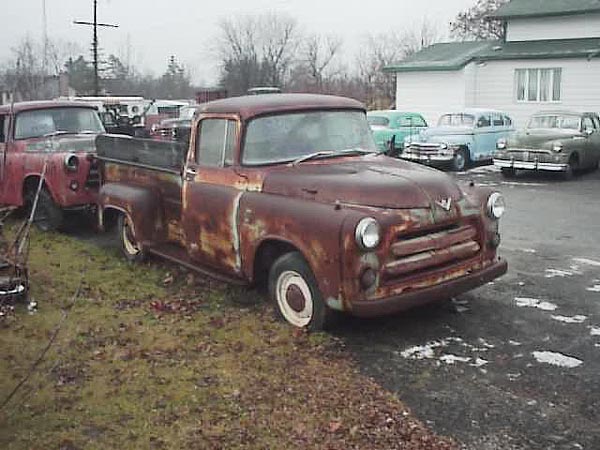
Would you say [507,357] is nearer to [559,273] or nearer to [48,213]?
[559,273]

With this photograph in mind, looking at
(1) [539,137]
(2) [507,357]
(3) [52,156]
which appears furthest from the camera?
(1) [539,137]

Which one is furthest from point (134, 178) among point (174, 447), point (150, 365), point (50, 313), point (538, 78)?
point (538, 78)

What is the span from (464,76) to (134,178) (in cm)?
1872

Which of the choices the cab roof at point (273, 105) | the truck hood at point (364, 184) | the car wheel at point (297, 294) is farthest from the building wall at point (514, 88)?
the car wheel at point (297, 294)

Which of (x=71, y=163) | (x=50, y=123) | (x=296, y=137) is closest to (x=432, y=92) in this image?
(x=50, y=123)

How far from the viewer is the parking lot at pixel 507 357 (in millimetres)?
4125

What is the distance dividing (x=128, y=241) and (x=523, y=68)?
18.8 m

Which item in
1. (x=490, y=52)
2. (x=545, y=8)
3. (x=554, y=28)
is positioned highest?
(x=545, y=8)

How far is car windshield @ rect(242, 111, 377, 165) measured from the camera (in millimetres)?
6242

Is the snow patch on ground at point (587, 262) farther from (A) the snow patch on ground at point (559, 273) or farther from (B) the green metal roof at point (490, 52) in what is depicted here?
(B) the green metal roof at point (490, 52)

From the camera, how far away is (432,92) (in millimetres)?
25250

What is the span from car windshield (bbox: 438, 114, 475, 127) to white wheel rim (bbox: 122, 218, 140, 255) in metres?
13.0

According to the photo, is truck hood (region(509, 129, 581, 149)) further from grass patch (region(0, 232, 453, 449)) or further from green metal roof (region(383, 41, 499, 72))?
grass patch (region(0, 232, 453, 449))

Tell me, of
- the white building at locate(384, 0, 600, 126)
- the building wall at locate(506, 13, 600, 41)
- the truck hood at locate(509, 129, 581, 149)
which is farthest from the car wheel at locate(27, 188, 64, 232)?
the building wall at locate(506, 13, 600, 41)
